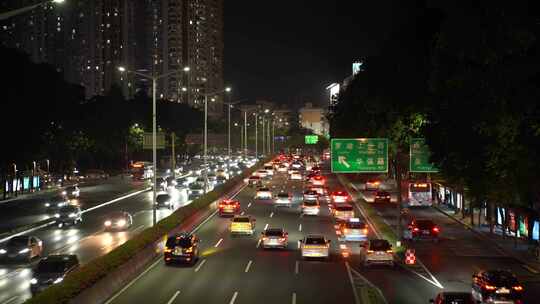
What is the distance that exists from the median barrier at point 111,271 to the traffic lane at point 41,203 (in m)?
15.1

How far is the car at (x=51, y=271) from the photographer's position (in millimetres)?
27344

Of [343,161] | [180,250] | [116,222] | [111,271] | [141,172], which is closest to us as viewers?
[111,271]

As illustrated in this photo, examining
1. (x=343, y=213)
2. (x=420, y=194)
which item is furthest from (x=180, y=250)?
(x=420, y=194)

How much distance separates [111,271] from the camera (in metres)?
27.9

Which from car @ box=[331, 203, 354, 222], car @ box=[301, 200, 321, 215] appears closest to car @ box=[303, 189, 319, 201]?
car @ box=[301, 200, 321, 215]

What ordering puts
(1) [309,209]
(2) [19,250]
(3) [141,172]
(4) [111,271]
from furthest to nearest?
(3) [141,172] < (1) [309,209] < (2) [19,250] < (4) [111,271]

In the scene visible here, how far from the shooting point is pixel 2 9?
59.2 meters

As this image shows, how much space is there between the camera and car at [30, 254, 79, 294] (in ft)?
89.7

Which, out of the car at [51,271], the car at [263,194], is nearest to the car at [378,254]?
the car at [51,271]

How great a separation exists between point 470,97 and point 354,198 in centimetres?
4501

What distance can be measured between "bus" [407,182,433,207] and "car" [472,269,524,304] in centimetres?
4236

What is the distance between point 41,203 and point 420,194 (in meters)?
37.4

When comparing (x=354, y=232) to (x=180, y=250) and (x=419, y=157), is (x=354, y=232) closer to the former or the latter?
(x=419, y=157)

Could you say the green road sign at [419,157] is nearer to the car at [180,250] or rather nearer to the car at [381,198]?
the car at [180,250]
